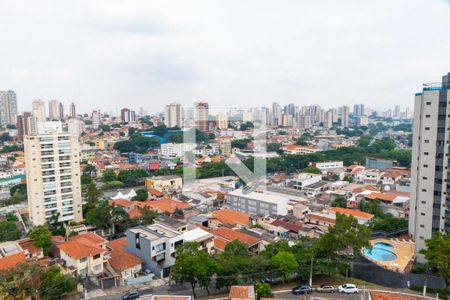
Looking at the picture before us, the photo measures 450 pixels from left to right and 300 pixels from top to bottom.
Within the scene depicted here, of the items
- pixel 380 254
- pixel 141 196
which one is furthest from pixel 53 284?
pixel 141 196

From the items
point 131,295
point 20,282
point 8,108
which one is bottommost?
point 131,295

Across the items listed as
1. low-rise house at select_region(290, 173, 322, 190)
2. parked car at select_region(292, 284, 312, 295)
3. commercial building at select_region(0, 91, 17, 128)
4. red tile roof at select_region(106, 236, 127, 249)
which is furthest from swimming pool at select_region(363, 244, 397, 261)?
commercial building at select_region(0, 91, 17, 128)

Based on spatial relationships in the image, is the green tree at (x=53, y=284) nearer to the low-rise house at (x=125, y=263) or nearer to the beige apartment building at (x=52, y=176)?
the low-rise house at (x=125, y=263)

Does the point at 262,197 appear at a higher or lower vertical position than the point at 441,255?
lower

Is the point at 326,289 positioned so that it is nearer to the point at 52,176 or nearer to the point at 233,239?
the point at 233,239

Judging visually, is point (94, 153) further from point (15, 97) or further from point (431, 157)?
point (431, 157)

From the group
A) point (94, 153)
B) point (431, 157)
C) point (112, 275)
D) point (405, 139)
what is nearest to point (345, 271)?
point (431, 157)

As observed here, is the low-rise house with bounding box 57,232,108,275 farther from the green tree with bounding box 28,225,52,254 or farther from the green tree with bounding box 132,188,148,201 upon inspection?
the green tree with bounding box 132,188,148,201
